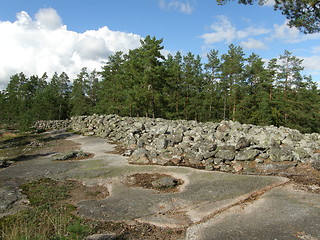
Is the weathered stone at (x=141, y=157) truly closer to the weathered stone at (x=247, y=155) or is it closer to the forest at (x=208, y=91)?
the weathered stone at (x=247, y=155)

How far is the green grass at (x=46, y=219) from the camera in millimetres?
4301

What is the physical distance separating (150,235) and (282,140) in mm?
10474

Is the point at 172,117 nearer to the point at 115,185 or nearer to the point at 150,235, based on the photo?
the point at 115,185

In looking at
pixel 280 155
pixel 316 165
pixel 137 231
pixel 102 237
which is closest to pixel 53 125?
pixel 280 155

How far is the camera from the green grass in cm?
430

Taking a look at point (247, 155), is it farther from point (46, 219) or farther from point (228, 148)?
point (46, 219)

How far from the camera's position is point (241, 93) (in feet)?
113

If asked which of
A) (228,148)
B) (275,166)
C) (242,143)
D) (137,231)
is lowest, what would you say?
(137,231)

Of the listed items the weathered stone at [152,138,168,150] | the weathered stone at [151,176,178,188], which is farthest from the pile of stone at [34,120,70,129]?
the weathered stone at [151,176,178,188]

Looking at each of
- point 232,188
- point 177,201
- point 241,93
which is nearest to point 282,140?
point 232,188

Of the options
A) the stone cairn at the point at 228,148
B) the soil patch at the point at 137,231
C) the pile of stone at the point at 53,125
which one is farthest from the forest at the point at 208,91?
the soil patch at the point at 137,231

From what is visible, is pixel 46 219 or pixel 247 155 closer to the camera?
pixel 46 219

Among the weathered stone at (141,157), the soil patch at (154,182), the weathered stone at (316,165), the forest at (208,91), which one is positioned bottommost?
the soil patch at (154,182)

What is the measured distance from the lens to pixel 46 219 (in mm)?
5707
